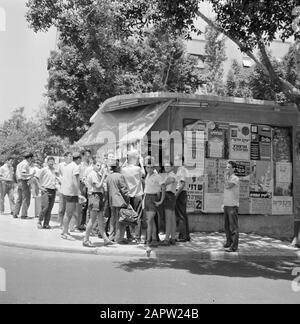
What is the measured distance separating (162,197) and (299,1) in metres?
4.74

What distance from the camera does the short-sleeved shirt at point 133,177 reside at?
1052 centimetres

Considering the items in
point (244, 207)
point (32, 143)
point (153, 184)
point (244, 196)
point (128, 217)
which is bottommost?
point (128, 217)

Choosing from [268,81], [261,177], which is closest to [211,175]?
[261,177]

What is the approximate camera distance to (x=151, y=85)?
20.6 metres

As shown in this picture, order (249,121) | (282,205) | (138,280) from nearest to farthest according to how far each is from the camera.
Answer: (138,280)
(249,121)
(282,205)

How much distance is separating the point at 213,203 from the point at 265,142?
225cm

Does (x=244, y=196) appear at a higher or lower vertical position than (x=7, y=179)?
lower

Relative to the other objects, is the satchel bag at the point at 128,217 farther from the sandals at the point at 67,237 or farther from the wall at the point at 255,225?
the wall at the point at 255,225

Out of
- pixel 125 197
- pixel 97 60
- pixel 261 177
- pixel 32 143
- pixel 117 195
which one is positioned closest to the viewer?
pixel 117 195

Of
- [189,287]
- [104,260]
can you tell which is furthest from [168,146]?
[189,287]

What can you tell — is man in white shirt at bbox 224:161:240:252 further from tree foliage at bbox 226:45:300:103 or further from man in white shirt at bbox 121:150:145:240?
tree foliage at bbox 226:45:300:103

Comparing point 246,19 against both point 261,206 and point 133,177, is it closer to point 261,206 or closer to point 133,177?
point 133,177

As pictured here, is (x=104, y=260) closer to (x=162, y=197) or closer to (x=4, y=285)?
(x=162, y=197)

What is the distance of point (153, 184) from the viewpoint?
9812 millimetres
